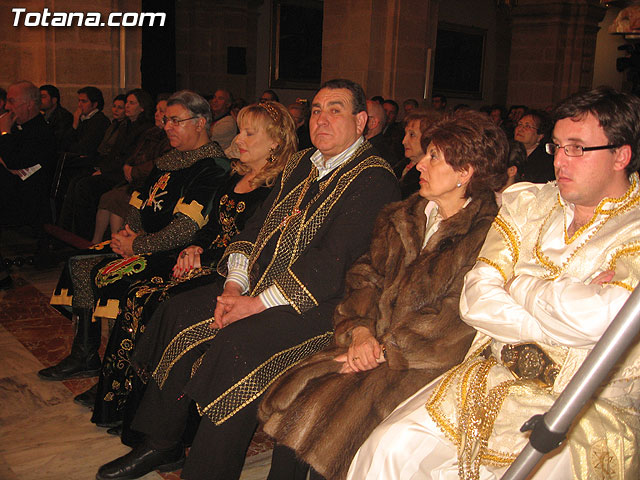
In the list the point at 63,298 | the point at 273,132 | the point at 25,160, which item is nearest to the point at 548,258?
the point at 273,132

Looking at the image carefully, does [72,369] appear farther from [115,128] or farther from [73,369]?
[115,128]

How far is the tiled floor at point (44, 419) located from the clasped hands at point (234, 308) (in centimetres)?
70

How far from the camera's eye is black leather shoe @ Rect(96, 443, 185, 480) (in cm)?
283

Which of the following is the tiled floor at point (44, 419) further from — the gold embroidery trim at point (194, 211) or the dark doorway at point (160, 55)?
the dark doorway at point (160, 55)

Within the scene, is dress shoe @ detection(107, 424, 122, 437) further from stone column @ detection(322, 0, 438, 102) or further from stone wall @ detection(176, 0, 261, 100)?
stone wall @ detection(176, 0, 261, 100)

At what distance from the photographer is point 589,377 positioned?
39.3 inches

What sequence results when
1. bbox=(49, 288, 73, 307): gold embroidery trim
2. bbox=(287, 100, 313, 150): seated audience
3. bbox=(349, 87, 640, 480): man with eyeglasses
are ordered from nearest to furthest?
bbox=(349, 87, 640, 480): man with eyeglasses
bbox=(49, 288, 73, 307): gold embroidery trim
bbox=(287, 100, 313, 150): seated audience

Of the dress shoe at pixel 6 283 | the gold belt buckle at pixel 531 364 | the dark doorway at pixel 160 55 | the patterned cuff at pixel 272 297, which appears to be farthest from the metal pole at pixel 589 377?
the dark doorway at pixel 160 55

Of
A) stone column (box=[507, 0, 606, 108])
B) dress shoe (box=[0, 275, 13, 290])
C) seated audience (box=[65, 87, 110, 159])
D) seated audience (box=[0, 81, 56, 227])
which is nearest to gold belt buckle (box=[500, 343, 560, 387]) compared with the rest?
dress shoe (box=[0, 275, 13, 290])

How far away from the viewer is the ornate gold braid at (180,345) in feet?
9.50

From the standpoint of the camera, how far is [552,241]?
7.04 ft

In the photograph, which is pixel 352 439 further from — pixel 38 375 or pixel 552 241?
pixel 38 375

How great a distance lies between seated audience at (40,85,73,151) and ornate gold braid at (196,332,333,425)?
20.0ft

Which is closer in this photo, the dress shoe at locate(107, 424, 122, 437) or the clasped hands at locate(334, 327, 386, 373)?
the clasped hands at locate(334, 327, 386, 373)
